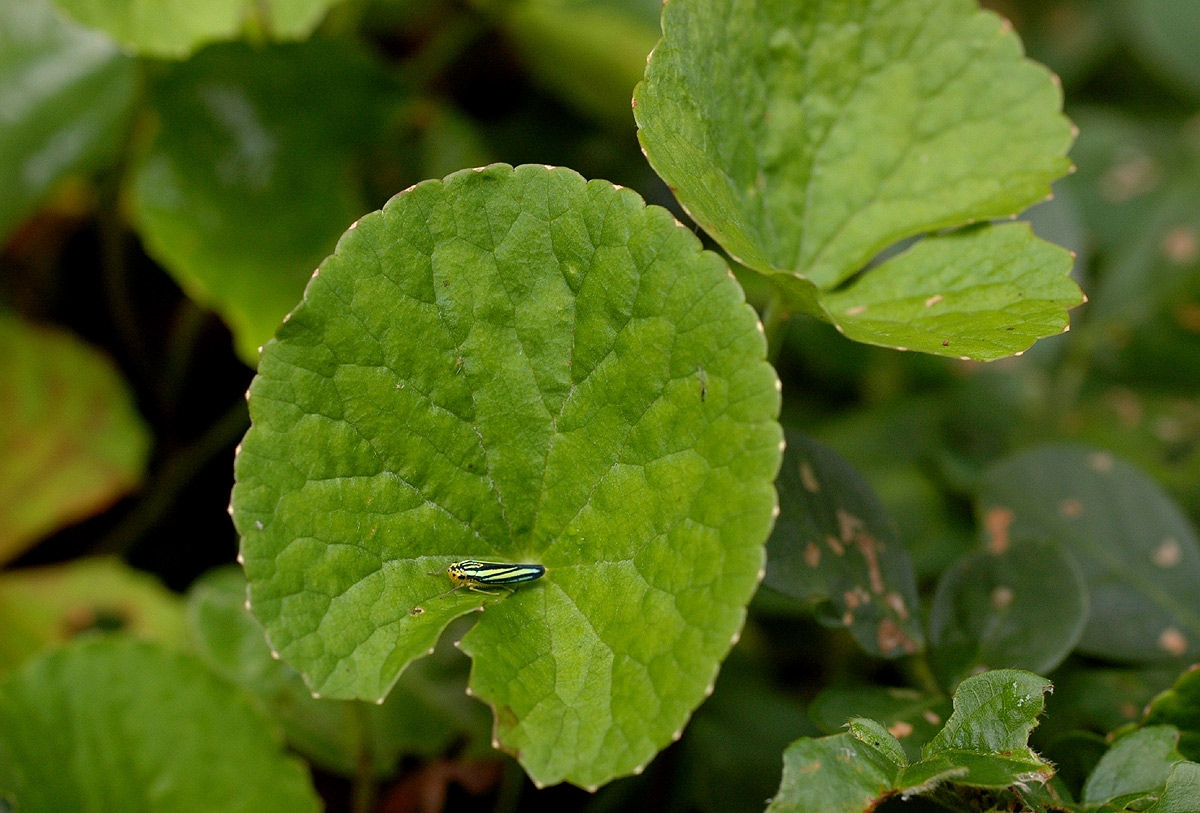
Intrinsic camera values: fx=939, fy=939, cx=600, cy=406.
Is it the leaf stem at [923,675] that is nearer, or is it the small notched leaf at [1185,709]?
the small notched leaf at [1185,709]

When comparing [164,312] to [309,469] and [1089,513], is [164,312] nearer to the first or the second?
[309,469]

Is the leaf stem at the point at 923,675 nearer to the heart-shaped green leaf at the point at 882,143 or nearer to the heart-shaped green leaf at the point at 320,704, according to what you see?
the heart-shaped green leaf at the point at 882,143

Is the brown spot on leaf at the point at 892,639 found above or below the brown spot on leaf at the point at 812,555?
below

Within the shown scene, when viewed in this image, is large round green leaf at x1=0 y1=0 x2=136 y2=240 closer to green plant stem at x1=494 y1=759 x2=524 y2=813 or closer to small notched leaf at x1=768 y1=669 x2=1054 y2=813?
green plant stem at x1=494 y1=759 x2=524 y2=813

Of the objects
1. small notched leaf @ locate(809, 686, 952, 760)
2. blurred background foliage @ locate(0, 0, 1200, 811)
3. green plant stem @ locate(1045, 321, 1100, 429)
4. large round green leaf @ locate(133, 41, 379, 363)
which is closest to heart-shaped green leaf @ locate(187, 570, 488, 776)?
blurred background foliage @ locate(0, 0, 1200, 811)

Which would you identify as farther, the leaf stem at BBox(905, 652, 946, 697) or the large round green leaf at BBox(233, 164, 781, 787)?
the leaf stem at BBox(905, 652, 946, 697)

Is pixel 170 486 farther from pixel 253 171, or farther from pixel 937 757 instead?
pixel 937 757

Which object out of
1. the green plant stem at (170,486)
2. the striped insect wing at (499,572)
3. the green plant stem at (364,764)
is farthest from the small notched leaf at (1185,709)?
the green plant stem at (170,486)
